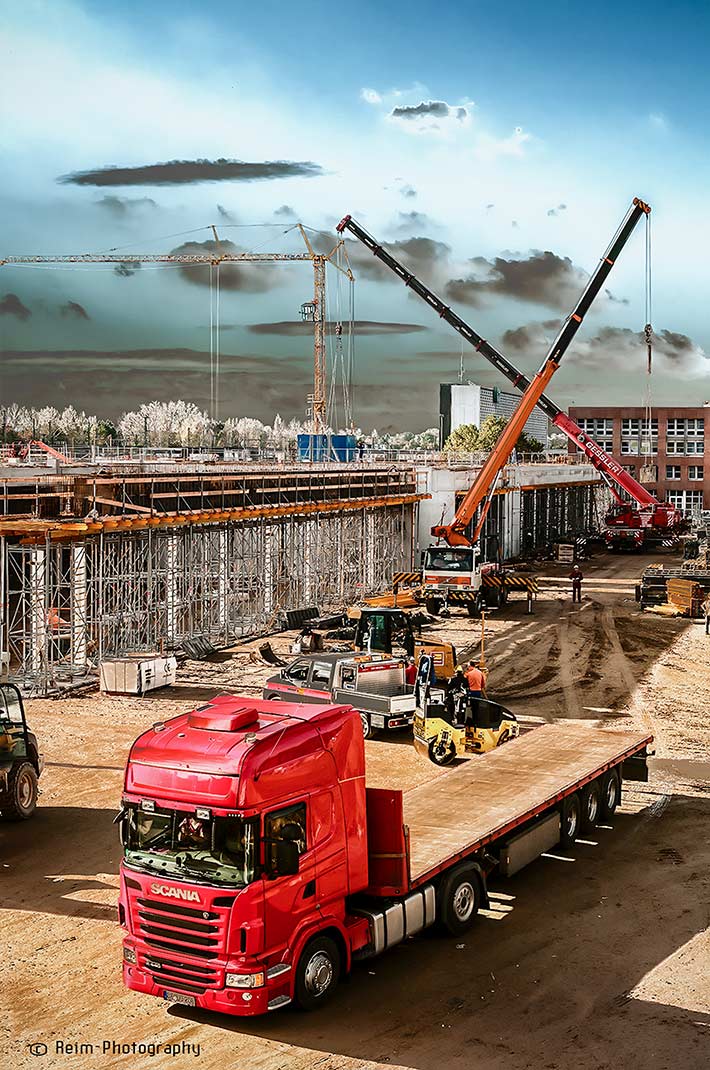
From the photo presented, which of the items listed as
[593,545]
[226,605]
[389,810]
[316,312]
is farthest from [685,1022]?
[316,312]

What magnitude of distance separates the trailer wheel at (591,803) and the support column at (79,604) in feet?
50.6

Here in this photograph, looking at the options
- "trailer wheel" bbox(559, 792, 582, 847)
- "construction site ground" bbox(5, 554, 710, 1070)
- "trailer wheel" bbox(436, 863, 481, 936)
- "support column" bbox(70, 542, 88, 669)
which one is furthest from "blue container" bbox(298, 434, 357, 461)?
"trailer wheel" bbox(436, 863, 481, 936)

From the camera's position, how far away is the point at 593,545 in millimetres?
72875

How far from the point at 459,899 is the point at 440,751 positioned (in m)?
7.66

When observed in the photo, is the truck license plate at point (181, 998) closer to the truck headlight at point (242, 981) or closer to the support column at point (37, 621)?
the truck headlight at point (242, 981)

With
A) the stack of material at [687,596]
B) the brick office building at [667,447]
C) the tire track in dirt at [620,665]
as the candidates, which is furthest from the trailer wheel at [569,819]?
the brick office building at [667,447]

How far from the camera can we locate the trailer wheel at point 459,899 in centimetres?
1228

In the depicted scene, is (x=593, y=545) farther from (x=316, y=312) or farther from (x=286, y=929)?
(x=286, y=929)

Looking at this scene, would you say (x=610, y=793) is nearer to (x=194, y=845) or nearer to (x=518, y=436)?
(x=194, y=845)

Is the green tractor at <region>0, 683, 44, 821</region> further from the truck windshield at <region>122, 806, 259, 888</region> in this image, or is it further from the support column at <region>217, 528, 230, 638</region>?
the support column at <region>217, 528, 230, 638</region>

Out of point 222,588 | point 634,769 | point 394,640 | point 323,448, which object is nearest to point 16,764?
point 634,769

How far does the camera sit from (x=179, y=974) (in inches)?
392

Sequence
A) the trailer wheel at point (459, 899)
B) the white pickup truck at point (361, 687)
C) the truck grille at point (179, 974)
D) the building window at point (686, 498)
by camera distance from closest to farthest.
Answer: the truck grille at point (179, 974) < the trailer wheel at point (459, 899) < the white pickup truck at point (361, 687) < the building window at point (686, 498)

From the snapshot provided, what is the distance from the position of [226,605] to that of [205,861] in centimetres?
2547
